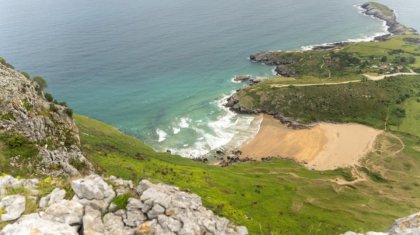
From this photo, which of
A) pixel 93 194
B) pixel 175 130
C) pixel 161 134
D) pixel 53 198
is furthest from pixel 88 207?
pixel 175 130

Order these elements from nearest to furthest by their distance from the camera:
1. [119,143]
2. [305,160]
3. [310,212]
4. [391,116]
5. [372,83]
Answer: [310,212] → [119,143] → [305,160] → [391,116] → [372,83]

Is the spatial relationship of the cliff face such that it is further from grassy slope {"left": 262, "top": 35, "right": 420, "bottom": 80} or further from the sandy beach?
grassy slope {"left": 262, "top": 35, "right": 420, "bottom": 80}

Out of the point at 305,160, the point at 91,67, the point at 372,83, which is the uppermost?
the point at 91,67

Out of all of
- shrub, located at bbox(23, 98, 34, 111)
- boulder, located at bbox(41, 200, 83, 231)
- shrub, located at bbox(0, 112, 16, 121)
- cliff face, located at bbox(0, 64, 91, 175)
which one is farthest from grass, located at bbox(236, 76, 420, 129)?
boulder, located at bbox(41, 200, 83, 231)

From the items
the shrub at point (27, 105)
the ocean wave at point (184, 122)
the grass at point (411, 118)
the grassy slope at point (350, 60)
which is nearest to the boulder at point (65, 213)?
the shrub at point (27, 105)

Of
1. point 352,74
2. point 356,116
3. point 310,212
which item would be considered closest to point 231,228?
point 310,212

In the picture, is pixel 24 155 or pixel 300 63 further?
pixel 300 63

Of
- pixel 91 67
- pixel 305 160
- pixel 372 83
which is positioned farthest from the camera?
pixel 91 67

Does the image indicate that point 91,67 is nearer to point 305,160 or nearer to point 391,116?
point 305,160
